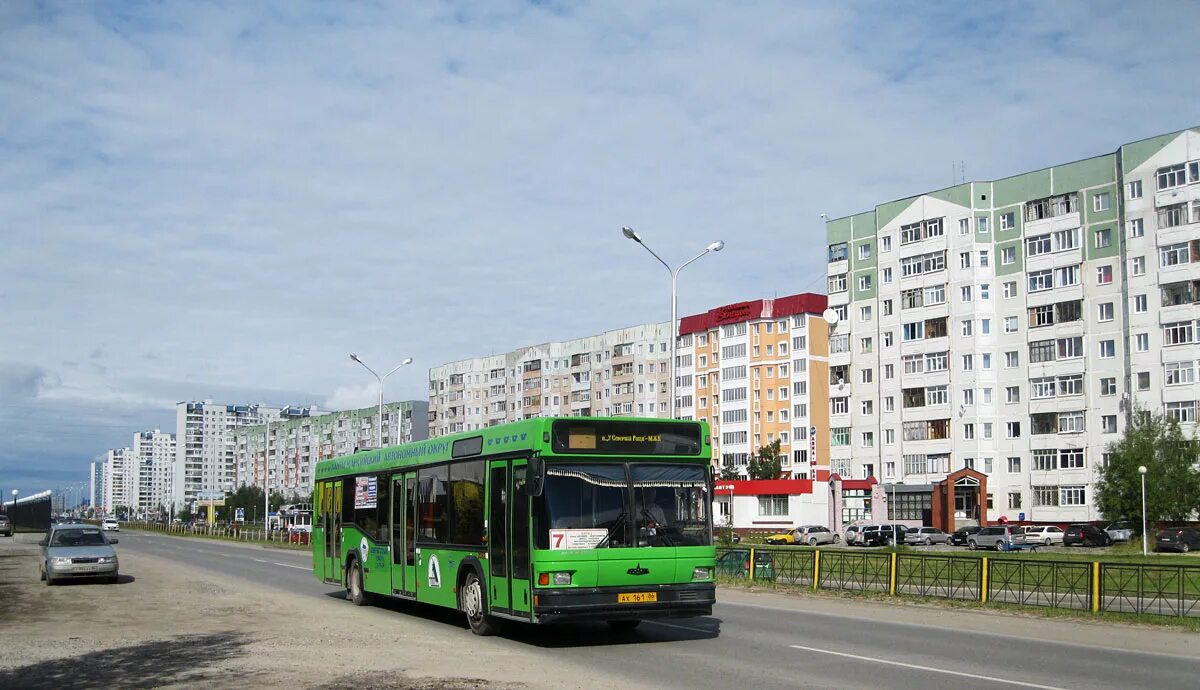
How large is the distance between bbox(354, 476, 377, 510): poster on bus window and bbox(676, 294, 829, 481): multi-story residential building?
8200 cm

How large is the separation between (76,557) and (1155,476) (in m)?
60.9

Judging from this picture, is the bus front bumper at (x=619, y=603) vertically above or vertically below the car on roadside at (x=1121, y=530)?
above

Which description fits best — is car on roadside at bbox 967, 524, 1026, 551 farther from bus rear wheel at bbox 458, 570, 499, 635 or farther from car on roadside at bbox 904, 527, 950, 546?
bus rear wheel at bbox 458, 570, 499, 635

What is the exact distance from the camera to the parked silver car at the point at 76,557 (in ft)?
91.9

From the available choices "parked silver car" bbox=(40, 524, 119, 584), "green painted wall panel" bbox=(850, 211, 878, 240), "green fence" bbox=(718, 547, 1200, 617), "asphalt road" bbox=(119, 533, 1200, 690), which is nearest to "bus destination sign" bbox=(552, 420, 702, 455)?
"asphalt road" bbox=(119, 533, 1200, 690)

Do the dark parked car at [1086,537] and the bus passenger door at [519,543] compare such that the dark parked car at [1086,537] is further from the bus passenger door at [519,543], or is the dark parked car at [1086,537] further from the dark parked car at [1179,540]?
the bus passenger door at [519,543]

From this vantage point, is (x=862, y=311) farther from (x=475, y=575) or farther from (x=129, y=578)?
(x=475, y=575)

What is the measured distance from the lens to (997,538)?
6681 centimetres

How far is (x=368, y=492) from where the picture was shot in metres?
22.1

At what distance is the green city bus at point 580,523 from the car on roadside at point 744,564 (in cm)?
1306

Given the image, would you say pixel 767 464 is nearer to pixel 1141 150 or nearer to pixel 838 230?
pixel 838 230

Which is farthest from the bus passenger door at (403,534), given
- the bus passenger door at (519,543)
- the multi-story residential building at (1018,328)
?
the multi-story residential building at (1018,328)

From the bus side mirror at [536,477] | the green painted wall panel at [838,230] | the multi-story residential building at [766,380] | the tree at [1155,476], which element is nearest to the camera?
the bus side mirror at [536,477]

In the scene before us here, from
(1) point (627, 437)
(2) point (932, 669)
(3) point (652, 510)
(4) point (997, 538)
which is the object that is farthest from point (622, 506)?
(4) point (997, 538)
